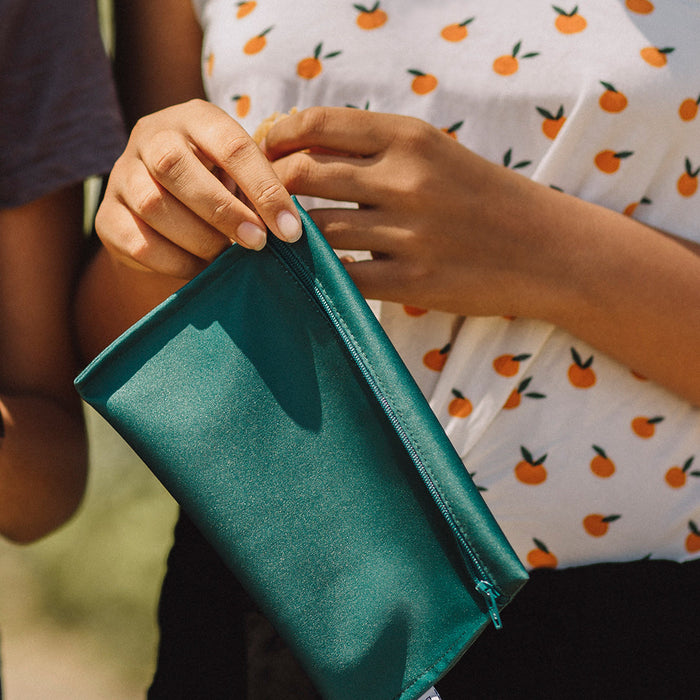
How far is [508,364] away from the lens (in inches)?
31.8

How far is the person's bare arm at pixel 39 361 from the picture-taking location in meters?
0.92

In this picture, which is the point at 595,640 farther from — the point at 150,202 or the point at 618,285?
the point at 150,202

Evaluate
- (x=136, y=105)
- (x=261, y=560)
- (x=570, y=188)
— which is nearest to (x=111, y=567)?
(x=136, y=105)

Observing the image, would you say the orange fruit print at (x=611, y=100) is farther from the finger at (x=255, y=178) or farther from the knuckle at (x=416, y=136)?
the finger at (x=255, y=178)

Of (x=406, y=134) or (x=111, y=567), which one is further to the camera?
(x=111, y=567)

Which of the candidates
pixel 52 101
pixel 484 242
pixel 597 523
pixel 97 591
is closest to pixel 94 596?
pixel 97 591

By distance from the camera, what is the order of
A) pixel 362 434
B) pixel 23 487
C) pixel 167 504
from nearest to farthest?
pixel 362 434
pixel 23 487
pixel 167 504

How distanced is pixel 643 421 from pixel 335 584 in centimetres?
43

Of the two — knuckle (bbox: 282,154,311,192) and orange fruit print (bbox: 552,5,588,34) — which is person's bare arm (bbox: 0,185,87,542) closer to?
knuckle (bbox: 282,154,311,192)

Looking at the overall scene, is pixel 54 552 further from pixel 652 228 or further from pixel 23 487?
pixel 652 228

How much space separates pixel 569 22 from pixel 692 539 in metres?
0.65

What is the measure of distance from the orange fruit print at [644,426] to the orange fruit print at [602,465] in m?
0.05

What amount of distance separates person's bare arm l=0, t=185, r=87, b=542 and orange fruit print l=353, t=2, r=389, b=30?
461mm

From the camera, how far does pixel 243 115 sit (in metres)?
0.85
